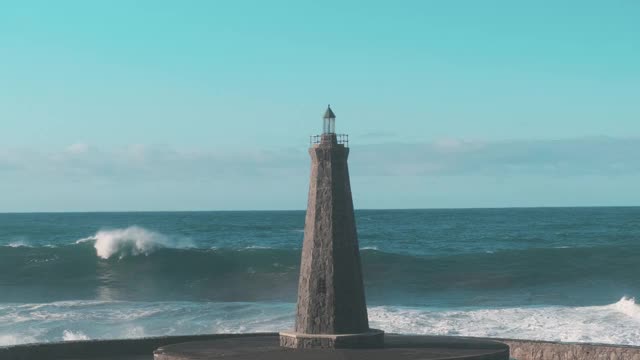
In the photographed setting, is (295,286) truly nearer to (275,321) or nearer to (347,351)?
(275,321)

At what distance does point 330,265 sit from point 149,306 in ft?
60.3

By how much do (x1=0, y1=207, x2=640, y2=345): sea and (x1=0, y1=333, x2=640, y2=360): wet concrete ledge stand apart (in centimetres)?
718

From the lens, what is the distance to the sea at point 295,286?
94.8 feet

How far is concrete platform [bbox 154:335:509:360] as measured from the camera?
15.8 m

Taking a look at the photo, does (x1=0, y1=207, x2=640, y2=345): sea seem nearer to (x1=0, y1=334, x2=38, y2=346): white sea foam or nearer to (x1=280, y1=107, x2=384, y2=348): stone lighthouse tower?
(x1=0, y1=334, x2=38, y2=346): white sea foam

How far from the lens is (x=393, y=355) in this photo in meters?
16.0

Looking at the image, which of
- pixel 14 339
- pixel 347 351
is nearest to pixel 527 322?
pixel 347 351

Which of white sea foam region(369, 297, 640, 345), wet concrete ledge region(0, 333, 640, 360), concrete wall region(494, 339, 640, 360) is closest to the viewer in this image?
concrete wall region(494, 339, 640, 360)

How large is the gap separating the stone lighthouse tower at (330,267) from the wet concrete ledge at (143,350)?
4.16 metres

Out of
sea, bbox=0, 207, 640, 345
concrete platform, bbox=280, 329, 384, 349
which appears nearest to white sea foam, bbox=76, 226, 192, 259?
sea, bbox=0, 207, 640, 345

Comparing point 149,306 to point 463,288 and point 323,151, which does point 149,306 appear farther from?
point 323,151

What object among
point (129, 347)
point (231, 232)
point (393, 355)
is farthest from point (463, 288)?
point (231, 232)

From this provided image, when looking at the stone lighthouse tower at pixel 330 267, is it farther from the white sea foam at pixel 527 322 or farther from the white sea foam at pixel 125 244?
the white sea foam at pixel 125 244

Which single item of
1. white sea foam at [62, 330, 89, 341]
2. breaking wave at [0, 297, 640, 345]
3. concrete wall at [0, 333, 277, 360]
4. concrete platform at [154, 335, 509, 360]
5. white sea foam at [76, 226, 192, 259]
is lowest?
white sea foam at [62, 330, 89, 341]
